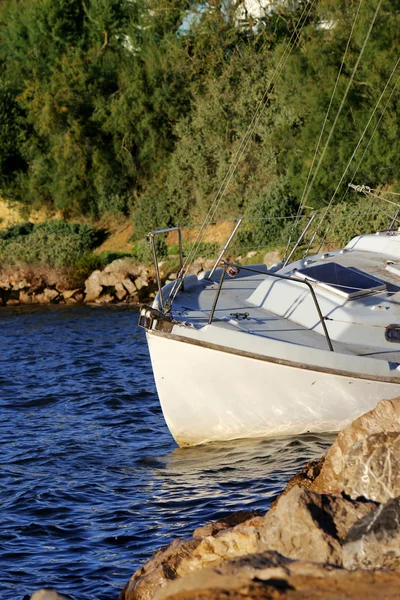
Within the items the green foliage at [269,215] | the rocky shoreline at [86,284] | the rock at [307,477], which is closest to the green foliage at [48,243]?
the rocky shoreline at [86,284]

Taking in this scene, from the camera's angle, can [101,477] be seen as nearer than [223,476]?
No

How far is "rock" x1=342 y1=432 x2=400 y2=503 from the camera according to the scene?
7312 millimetres

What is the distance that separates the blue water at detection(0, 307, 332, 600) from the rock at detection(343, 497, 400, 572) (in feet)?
8.03

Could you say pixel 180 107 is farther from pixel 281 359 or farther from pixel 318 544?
pixel 318 544

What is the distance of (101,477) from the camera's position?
1105 centimetres

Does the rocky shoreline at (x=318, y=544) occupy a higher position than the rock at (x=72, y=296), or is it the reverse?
the rocky shoreline at (x=318, y=544)

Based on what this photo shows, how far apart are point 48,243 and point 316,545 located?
25.9 m

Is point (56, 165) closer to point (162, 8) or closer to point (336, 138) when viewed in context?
point (162, 8)

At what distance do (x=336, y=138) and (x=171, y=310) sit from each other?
55.6 feet

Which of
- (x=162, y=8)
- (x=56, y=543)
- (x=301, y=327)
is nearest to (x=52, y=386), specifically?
(x=301, y=327)

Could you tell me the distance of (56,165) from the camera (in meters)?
36.2

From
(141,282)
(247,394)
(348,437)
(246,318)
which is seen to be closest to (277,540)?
(348,437)

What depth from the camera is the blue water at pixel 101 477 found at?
27.9 feet

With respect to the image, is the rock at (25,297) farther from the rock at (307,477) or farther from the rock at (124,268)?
the rock at (307,477)
